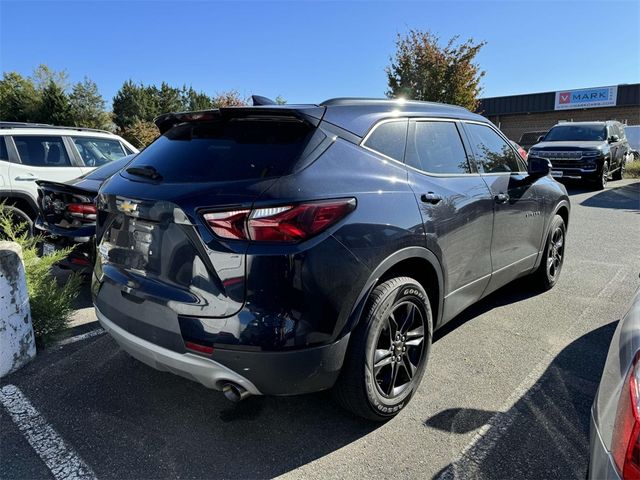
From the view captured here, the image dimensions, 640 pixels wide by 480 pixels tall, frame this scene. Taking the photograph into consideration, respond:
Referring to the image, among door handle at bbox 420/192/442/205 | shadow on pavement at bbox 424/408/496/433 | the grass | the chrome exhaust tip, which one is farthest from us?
the grass

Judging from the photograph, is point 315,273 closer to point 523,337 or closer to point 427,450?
point 427,450

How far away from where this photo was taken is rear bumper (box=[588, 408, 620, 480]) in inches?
55.7

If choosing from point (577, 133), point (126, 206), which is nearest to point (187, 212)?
point (126, 206)

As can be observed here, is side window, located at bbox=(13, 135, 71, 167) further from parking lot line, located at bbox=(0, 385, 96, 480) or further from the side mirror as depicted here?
the side mirror

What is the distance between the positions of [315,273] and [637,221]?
30.6ft

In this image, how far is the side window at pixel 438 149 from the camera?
3.00 metres

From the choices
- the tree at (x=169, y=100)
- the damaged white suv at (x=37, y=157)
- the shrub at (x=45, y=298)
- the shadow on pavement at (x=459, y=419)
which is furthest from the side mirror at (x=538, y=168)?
the tree at (x=169, y=100)

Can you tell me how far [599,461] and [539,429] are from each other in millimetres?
1207

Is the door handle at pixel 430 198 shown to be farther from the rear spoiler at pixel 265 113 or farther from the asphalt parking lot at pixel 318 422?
the asphalt parking lot at pixel 318 422

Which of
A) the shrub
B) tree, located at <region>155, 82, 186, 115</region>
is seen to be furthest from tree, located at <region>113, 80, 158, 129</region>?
the shrub

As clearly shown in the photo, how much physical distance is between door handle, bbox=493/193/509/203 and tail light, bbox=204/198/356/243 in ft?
6.57

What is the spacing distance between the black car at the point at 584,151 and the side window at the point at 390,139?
1177 centimetres

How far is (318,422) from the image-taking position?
274 cm

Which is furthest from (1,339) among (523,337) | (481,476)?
(523,337)
